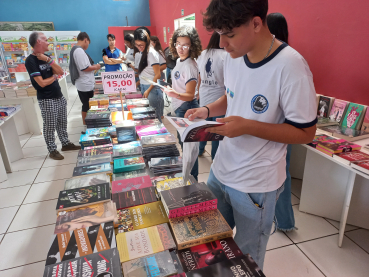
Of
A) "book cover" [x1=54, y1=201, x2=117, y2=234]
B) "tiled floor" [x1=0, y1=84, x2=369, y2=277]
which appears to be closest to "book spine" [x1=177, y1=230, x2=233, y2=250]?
"book cover" [x1=54, y1=201, x2=117, y2=234]

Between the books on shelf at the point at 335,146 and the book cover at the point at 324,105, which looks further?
the book cover at the point at 324,105

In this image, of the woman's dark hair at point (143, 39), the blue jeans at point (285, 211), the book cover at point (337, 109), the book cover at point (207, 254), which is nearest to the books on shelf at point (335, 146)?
the blue jeans at point (285, 211)

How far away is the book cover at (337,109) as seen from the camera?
2.29 metres

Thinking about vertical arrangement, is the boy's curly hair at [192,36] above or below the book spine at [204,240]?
above

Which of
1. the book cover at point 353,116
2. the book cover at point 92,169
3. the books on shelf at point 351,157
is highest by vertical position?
the book cover at point 353,116

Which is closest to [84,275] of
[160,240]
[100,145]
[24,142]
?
[160,240]

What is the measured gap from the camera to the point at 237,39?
0.92m

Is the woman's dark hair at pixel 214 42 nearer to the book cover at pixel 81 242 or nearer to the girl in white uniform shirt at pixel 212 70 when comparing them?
the girl in white uniform shirt at pixel 212 70

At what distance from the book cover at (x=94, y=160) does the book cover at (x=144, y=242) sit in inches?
32.0

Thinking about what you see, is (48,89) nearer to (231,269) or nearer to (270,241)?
(270,241)

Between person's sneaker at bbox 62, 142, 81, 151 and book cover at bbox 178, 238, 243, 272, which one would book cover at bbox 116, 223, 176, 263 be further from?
person's sneaker at bbox 62, 142, 81, 151

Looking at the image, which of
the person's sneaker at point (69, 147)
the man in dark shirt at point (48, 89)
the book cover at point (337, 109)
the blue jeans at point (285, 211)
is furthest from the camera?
the person's sneaker at point (69, 147)

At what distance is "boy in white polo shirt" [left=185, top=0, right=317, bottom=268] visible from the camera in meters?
0.88

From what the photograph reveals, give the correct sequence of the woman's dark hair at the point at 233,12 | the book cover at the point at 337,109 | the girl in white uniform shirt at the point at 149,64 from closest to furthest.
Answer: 1. the woman's dark hair at the point at 233,12
2. the book cover at the point at 337,109
3. the girl in white uniform shirt at the point at 149,64
